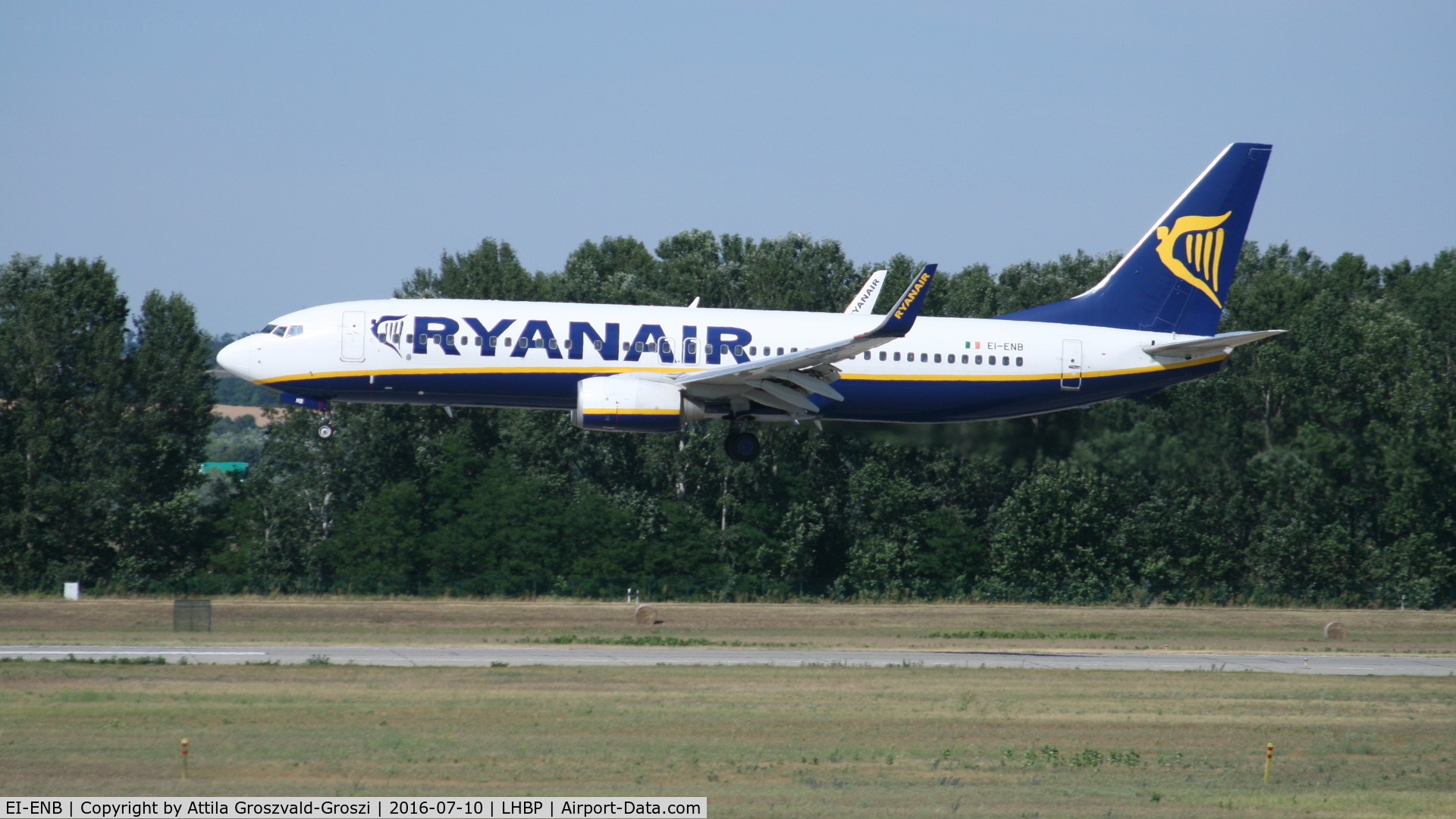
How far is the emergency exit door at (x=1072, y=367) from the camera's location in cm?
3906

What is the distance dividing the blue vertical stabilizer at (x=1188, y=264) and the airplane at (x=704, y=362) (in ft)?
1.02

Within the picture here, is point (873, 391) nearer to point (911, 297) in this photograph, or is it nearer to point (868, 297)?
point (868, 297)

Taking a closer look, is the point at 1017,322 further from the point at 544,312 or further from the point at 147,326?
the point at 147,326

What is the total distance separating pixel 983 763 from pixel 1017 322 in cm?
2049

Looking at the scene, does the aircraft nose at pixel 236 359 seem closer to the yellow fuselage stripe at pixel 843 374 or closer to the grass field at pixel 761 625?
the yellow fuselage stripe at pixel 843 374

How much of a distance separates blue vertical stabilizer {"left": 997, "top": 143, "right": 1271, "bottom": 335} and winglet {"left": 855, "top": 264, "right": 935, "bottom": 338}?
9819 mm

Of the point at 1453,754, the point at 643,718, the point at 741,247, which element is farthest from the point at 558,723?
the point at 741,247

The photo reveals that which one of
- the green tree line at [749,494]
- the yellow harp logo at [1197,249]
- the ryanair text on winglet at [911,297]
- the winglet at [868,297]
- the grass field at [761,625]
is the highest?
the yellow harp logo at [1197,249]

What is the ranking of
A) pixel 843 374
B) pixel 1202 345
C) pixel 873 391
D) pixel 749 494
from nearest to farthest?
pixel 1202 345, pixel 843 374, pixel 873 391, pixel 749 494

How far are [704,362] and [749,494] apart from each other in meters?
26.1

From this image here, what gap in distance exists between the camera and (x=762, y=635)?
42.4 meters

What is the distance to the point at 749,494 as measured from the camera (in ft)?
207

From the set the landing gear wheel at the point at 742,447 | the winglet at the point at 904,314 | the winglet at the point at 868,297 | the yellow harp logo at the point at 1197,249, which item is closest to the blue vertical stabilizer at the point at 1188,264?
the yellow harp logo at the point at 1197,249

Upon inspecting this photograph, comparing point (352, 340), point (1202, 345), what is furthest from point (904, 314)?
point (352, 340)
